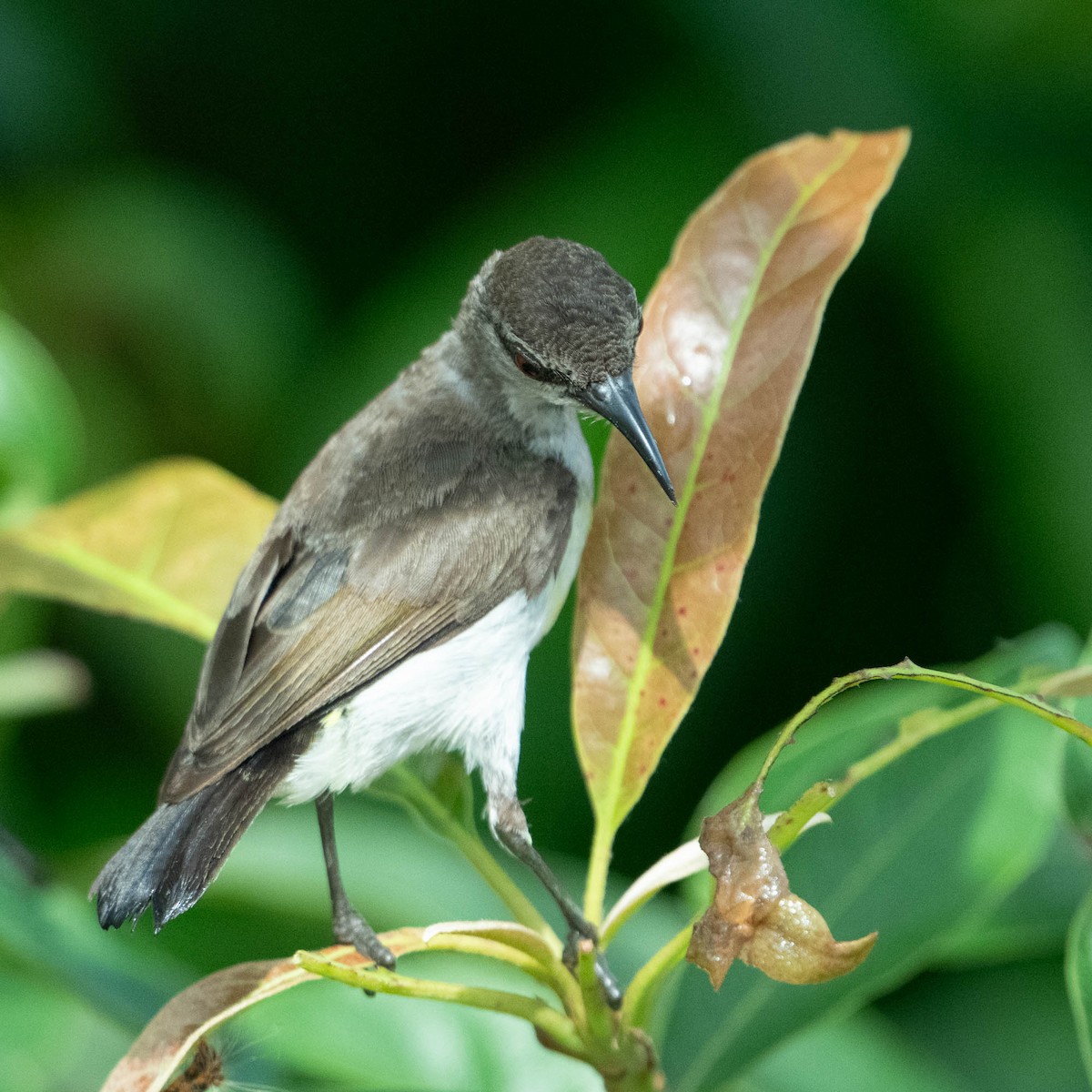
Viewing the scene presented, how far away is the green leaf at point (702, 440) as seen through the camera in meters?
1.79

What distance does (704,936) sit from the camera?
1349 mm

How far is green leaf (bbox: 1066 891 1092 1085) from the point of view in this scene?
1.65 metres

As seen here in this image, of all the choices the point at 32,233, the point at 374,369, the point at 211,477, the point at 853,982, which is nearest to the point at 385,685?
the point at 211,477

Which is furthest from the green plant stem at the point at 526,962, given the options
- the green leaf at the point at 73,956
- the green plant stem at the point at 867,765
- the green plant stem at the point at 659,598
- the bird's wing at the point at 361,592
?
the green leaf at the point at 73,956

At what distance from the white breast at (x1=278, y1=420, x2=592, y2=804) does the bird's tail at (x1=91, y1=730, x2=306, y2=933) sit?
0.06m

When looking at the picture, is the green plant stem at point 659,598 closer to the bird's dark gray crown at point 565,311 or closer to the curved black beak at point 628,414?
the curved black beak at point 628,414

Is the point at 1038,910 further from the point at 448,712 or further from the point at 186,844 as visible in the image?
the point at 186,844

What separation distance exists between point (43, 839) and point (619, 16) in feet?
8.74

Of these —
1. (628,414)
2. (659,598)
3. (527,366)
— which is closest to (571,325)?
(527,366)

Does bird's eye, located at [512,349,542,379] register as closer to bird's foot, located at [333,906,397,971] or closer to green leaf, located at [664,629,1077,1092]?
green leaf, located at [664,629,1077,1092]

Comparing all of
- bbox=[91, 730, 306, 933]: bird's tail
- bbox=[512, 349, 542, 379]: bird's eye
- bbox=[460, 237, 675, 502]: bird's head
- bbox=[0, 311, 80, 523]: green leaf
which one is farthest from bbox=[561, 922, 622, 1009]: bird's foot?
bbox=[0, 311, 80, 523]: green leaf

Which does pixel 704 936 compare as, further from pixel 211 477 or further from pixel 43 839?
pixel 43 839

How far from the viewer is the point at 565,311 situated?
2129 mm

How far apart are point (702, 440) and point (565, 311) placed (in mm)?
414
